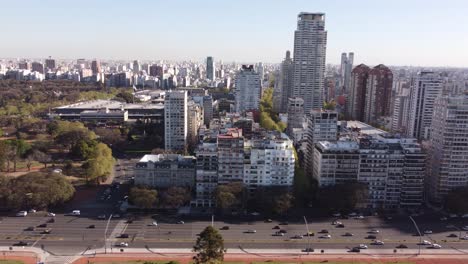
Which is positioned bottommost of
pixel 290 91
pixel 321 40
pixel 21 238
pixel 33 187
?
pixel 21 238

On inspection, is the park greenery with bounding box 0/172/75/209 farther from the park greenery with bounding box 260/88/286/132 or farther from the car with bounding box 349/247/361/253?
the park greenery with bounding box 260/88/286/132

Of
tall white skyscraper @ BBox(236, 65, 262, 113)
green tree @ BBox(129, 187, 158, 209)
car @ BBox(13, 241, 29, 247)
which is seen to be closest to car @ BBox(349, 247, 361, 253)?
green tree @ BBox(129, 187, 158, 209)

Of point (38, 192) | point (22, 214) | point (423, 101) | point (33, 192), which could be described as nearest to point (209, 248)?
point (38, 192)

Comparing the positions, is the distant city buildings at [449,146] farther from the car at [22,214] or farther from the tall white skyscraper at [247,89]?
the tall white skyscraper at [247,89]

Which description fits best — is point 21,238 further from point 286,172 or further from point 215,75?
point 215,75

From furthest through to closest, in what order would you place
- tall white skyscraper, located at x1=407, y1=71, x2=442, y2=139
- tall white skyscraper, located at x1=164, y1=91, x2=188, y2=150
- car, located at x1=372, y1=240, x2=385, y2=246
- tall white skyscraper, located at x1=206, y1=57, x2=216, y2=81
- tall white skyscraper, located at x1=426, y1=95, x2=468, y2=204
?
tall white skyscraper, located at x1=206, y1=57, x2=216, y2=81 < tall white skyscraper, located at x1=407, y1=71, x2=442, y2=139 < tall white skyscraper, located at x1=164, y1=91, x2=188, y2=150 < tall white skyscraper, located at x1=426, y1=95, x2=468, y2=204 < car, located at x1=372, y1=240, x2=385, y2=246

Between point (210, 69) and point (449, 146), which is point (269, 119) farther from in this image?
point (210, 69)

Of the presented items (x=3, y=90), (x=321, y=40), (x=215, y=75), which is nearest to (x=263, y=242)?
(x=321, y=40)
